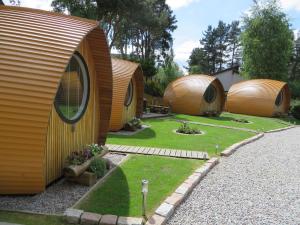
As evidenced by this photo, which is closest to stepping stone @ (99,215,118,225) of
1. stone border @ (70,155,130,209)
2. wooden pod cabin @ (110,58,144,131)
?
stone border @ (70,155,130,209)

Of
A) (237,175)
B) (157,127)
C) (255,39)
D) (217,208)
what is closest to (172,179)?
(217,208)

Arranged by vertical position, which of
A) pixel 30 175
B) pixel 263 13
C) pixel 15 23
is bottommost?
pixel 30 175

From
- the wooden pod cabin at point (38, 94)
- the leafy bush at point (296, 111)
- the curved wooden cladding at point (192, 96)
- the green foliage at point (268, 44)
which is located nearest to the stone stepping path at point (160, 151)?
the wooden pod cabin at point (38, 94)

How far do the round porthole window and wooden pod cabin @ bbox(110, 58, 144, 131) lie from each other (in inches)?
214

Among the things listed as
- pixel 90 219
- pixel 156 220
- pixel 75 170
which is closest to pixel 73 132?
pixel 75 170

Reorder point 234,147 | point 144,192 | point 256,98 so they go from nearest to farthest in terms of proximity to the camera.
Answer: point 144,192, point 234,147, point 256,98

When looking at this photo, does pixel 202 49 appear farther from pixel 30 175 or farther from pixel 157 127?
pixel 30 175

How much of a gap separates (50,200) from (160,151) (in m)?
4.73

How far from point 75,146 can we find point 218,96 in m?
19.2

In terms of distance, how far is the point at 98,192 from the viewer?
244 inches

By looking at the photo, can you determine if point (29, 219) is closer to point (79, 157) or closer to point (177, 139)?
point (79, 157)

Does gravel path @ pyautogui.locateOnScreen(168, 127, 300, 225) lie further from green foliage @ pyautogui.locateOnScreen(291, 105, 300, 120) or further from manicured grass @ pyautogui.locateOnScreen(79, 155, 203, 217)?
green foliage @ pyautogui.locateOnScreen(291, 105, 300, 120)

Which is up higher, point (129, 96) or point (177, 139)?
point (129, 96)

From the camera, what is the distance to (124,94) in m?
13.7
